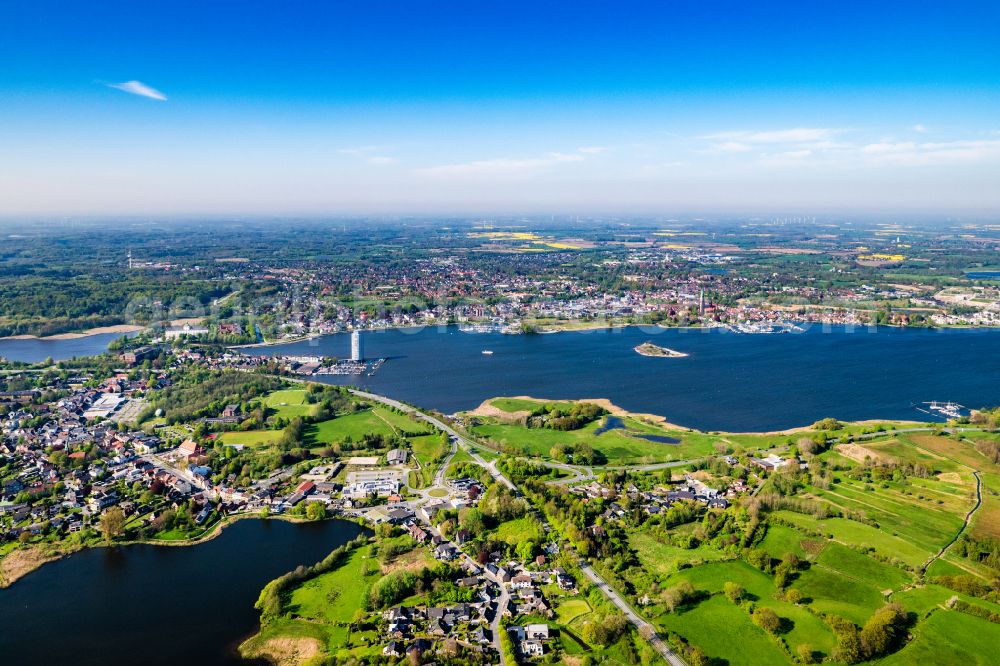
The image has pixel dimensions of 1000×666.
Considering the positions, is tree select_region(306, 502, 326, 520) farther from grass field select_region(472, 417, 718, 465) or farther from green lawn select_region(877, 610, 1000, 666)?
green lawn select_region(877, 610, 1000, 666)

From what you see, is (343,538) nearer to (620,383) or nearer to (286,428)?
(286,428)

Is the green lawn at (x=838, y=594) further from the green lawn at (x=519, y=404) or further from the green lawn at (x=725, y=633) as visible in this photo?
the green lawn at (x=519, y=404)

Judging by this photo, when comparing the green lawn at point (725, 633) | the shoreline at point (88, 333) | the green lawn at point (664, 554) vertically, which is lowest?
the green lawn at point (725, 633)

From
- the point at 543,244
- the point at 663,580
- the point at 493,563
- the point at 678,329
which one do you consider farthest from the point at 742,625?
the point at 543,244

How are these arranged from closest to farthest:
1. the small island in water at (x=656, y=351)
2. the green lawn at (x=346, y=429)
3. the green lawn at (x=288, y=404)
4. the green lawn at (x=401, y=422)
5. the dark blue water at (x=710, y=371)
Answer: the green lawn at (x=346, y=429) < the green lawn at (x=401, y=422) < the green lawn at (x=288, y=404) < the dark blue water at (x=710, y=371) < the small island in water at (x=656, y=351)

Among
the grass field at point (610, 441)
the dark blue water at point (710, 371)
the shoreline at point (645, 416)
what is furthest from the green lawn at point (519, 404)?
the grass field at point (610, 441)

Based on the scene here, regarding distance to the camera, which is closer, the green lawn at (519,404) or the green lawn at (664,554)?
the green lawn at (664,554)
